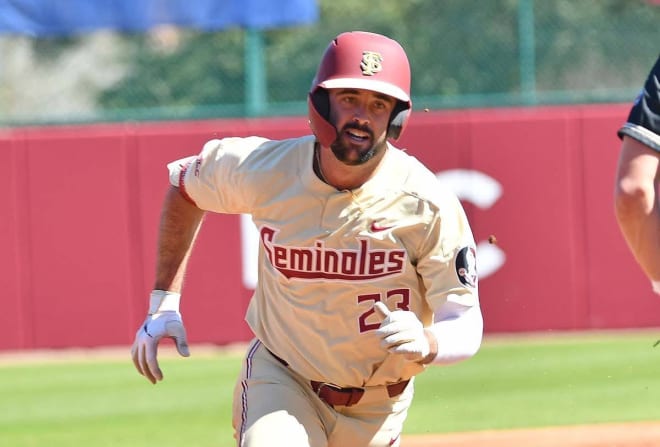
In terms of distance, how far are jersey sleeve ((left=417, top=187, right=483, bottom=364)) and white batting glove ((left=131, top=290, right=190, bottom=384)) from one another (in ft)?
3.04

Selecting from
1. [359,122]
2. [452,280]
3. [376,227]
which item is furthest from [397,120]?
[452,280]

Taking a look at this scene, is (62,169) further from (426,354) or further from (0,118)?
(426,354)

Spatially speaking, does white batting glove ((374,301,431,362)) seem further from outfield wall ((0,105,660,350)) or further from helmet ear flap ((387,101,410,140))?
outfield wall ((0,105,660,350))

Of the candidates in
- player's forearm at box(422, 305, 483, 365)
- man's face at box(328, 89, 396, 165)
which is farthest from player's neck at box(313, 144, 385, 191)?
player's forearm at box(422, 305, 483, 365)

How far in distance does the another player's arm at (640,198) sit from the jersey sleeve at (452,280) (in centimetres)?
65

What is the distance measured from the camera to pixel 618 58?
14.7 m

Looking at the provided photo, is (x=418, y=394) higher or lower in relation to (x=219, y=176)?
lower

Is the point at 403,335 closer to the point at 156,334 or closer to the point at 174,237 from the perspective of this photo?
the point at 156,334

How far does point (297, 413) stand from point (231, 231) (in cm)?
763

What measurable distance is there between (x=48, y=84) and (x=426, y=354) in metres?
16.8

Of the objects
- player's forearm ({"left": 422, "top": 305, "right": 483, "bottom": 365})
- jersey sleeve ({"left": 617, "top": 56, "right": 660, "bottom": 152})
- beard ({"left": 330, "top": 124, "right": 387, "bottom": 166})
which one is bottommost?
player's forearm ({"left": 422, "top": 305, "right": 483, "bottom": 365})

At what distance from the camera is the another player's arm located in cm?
386

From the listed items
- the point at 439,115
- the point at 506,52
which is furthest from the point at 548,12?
Answer: the point at 439,115

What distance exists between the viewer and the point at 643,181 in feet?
12.7
